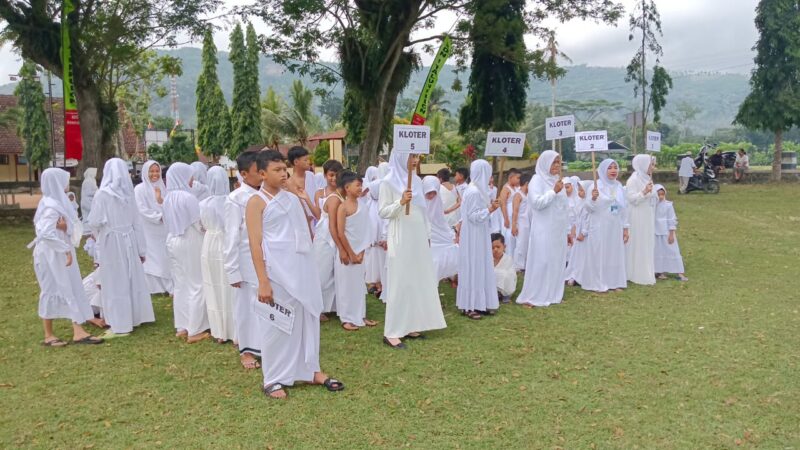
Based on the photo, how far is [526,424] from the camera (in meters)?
4.54

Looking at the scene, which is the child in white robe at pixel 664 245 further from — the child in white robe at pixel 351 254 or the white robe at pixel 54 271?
the white robe at pixel 54 271

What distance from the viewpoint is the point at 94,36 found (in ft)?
53.3

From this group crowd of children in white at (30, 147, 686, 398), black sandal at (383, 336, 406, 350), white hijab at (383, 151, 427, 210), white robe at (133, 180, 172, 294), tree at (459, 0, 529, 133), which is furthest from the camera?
tree at (459, 0, 529, 133)

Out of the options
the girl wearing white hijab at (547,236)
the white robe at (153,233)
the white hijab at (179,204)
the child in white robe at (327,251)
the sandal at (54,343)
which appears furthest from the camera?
the girl wearing white hijab at (547,236)

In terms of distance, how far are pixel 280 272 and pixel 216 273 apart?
2.01 meters

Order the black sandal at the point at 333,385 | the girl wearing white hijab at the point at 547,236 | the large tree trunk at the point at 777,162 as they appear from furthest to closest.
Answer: the large tree trunk at the point at 777,162
the girl wearing white hijab at the point at 547,236
the black sandal at the point at 333,385

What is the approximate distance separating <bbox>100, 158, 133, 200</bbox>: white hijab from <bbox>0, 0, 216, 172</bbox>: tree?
10.8 metres

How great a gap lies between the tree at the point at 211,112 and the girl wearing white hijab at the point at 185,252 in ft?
138

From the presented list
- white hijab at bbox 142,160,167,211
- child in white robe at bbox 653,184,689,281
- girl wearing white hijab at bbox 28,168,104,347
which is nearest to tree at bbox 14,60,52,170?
white hijab at bbox 142,160,167,211

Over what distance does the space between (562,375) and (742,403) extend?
4.41 feet

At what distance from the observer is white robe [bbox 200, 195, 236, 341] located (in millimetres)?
6488

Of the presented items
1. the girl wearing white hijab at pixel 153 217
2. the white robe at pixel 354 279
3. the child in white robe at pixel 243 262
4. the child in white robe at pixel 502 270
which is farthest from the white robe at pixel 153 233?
the child in white robe at pixel 502 270

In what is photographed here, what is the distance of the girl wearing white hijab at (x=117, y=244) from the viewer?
268 inches

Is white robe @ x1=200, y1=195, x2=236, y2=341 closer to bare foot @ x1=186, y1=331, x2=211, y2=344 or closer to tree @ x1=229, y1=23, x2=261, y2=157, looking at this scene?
bare foot @ x1=186, y1=331, x2=211, y2=344
